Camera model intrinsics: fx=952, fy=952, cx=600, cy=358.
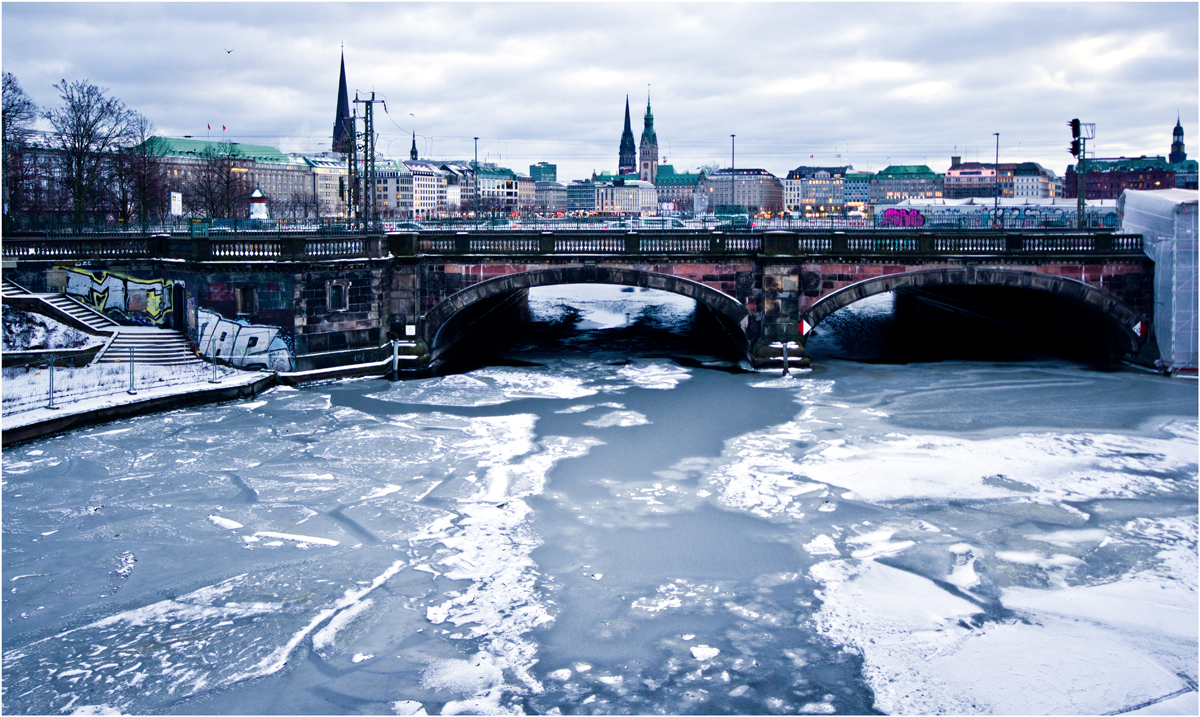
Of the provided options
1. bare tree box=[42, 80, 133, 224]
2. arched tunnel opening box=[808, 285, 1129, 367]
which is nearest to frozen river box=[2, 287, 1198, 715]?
arched tunnel opening box=[808, 285, 1129, 367]

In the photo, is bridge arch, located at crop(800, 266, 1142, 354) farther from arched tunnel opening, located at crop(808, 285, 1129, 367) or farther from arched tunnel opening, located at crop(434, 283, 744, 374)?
arched tunnel opening, located at crop(434, 283, 744, 374)

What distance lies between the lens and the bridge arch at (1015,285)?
128ft

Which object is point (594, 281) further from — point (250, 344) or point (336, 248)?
point (250, 344)

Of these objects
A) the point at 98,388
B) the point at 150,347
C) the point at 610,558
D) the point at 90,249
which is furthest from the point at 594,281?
the point at 610,558

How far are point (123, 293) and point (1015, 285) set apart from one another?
36549 millimetres

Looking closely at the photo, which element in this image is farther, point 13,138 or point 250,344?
point 13,138

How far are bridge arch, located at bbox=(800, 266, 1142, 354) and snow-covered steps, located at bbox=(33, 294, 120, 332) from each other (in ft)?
92.1

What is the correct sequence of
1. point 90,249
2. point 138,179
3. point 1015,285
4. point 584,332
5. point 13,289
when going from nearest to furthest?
point 13,289 → point 1015,285 → point 90,249 → point 584,332 → point 138,179

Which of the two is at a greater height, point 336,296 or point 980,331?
point 336,296

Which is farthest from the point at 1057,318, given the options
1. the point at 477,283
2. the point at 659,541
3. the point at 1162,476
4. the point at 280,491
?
the point at 280,491

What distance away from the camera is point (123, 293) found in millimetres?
38781

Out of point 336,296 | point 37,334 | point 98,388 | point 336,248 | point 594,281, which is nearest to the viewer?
point 98,388

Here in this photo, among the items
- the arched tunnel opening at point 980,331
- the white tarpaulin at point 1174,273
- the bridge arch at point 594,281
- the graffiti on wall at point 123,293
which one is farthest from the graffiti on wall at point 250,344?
the white tarpaulin at point 1174,273

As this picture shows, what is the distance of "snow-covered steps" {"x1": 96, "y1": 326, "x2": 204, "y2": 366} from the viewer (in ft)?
116
